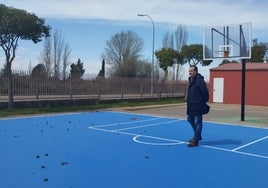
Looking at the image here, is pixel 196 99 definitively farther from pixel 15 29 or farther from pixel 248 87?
pixel 248 87

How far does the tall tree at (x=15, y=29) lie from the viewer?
58.3ft

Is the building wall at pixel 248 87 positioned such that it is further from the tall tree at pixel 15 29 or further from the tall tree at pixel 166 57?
the tall tree at pixel 15 29

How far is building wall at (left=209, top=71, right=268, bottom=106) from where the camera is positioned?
98.3ft

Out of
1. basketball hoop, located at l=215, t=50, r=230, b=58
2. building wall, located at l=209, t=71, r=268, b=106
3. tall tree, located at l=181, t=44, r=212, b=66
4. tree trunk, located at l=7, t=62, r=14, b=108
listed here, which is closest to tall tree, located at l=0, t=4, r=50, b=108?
tree trunk, located at l=7, t=62, r=14, b=108

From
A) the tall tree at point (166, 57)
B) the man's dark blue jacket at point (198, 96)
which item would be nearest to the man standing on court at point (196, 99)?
the man's dark blue jacket at point (198, 96)

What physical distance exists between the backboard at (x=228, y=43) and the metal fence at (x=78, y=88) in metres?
8.29

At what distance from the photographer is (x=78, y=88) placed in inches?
982

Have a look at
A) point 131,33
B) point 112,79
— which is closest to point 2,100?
point 112,79

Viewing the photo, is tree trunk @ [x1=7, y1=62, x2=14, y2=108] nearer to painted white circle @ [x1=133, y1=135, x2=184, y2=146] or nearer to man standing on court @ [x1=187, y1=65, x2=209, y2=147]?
painted white circle @ [x1=133, y1=135, x2=184, y2=146]

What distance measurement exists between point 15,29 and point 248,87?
18826mm

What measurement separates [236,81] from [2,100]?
18.4 metres

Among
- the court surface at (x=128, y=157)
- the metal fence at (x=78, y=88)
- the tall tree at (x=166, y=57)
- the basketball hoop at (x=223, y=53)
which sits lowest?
the court surface at (x=128, y=157)

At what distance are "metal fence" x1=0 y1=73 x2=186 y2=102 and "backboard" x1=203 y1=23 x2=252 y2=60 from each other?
8.29m

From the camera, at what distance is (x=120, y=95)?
29391 millimetres
